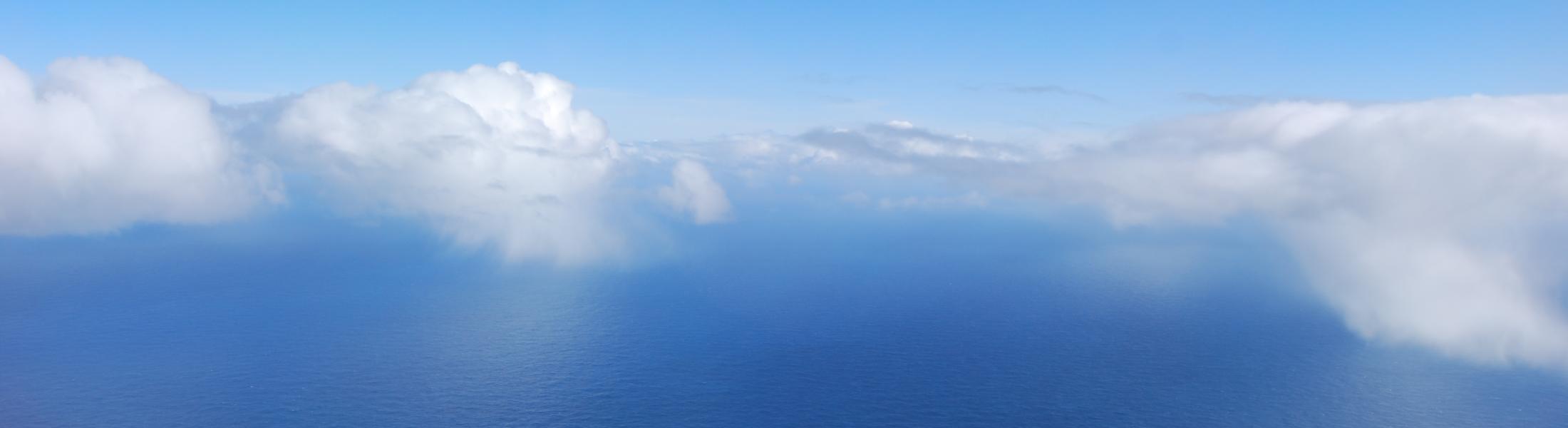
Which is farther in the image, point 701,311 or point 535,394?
point 701,311

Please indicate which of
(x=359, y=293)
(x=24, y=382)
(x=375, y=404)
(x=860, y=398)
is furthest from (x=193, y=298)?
(x=860, y=398)

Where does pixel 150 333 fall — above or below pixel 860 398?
above

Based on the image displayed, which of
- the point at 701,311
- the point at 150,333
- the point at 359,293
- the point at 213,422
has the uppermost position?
the point at 359,293

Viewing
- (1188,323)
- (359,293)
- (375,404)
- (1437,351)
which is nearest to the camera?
(375,404)

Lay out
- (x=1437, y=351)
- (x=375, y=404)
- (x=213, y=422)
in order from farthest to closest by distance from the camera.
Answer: (x=1437, y=351)
(x=375, y=404)
(x=213, y=422)

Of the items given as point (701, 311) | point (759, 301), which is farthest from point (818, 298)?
point (701, 311)

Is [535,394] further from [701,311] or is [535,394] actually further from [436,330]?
[701,311]

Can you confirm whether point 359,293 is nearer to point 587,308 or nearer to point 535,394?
point 587,308
